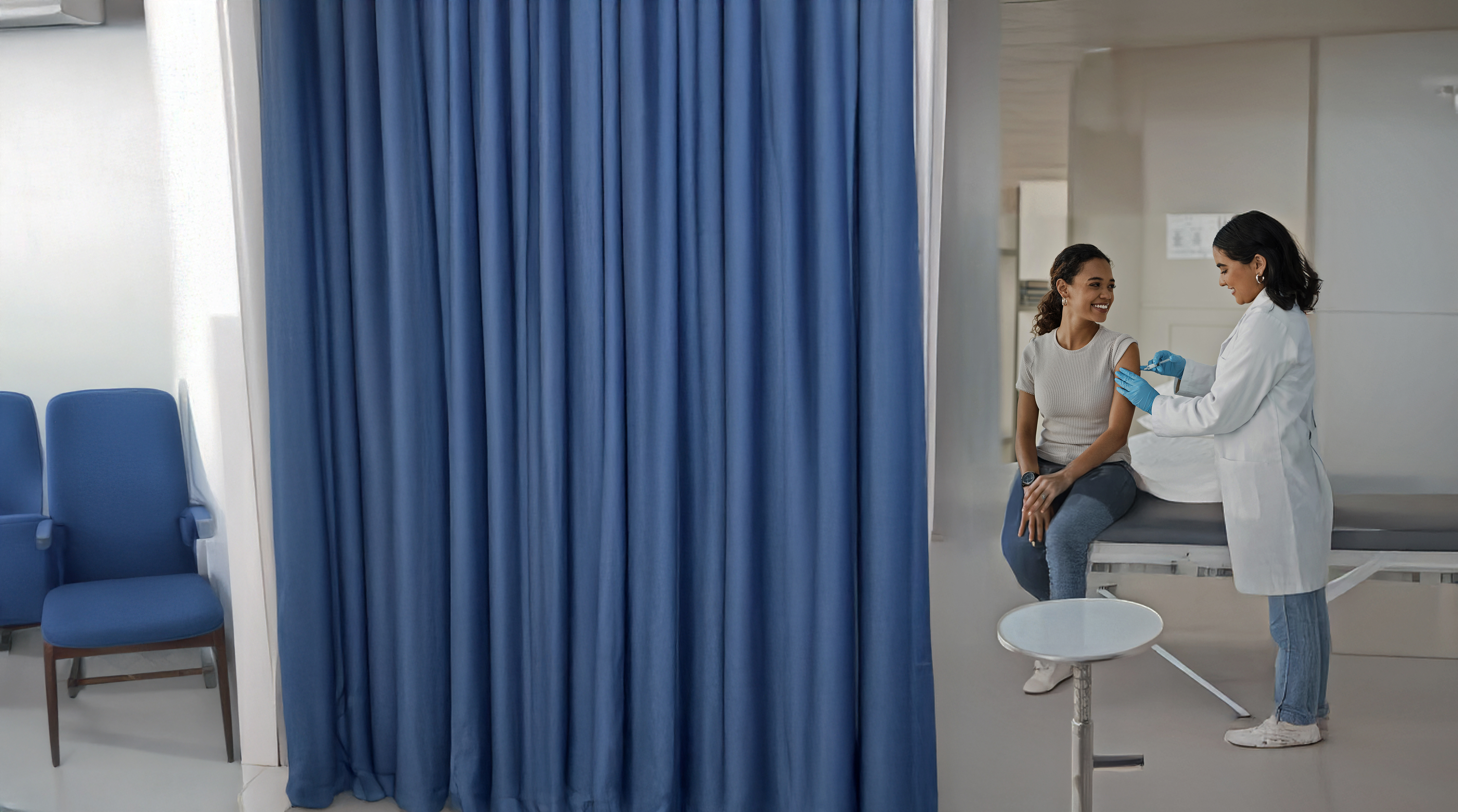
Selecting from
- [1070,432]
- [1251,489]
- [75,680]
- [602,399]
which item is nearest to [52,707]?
[75,680]

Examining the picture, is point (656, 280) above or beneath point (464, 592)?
above

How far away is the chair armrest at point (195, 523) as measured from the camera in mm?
2396

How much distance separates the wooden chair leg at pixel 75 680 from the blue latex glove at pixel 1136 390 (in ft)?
8.10

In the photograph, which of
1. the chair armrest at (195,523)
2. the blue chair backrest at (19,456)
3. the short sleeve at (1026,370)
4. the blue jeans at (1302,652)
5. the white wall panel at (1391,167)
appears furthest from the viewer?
the chair armrest at (195,523)

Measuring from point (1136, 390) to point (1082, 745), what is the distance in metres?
0.66

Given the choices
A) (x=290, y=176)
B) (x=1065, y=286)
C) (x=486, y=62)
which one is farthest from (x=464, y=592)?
(x=1065, y=286)

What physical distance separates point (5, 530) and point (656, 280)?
1.67 m

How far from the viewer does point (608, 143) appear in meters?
2.06

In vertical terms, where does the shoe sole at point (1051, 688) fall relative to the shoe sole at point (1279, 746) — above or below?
above

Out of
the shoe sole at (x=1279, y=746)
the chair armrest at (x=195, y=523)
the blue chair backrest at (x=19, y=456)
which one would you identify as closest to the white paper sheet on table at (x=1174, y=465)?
the shoe sole at (x=1279, y=746)

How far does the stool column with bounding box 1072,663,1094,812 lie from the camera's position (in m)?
1.51

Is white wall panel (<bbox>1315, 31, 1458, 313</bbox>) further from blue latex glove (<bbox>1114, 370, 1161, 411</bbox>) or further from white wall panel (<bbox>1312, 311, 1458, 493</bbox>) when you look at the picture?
blue latex glove (<bbox>1114, 370, 1161, 411</bbox>)

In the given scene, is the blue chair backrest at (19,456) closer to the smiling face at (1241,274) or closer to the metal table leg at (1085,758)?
the metal table leg at (1085,758)

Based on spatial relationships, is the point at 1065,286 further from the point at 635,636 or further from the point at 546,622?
the point at 546,622
